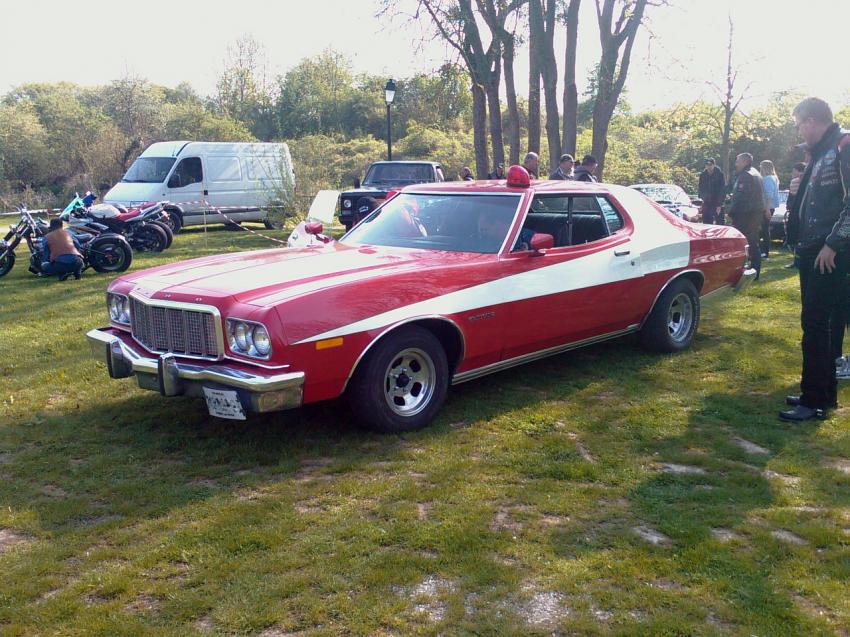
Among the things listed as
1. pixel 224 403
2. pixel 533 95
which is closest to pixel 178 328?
pixel 224 403

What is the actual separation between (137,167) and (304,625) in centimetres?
1907

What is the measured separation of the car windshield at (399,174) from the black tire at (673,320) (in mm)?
11715

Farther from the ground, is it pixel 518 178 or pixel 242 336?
pixel 518 178

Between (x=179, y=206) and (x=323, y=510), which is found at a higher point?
(x=179, y=206)

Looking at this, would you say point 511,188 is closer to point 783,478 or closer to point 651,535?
point 783,478

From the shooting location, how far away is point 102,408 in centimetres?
567

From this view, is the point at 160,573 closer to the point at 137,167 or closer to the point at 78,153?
the point at 137,167

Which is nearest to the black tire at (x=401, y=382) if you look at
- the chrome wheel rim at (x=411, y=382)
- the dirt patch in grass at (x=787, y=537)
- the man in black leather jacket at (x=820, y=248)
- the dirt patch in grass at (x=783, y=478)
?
the chrome wheel rim at (x=411, y=382)

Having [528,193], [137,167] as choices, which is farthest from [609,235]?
[137,167]

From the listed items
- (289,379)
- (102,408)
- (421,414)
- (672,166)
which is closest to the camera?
(289,379)

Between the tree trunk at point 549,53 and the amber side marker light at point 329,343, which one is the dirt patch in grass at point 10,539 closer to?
the amber side marker light at point 329,343

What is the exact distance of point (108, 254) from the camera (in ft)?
41.3

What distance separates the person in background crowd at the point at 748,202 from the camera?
10.5 metres

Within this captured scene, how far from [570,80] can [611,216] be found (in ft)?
40.6
